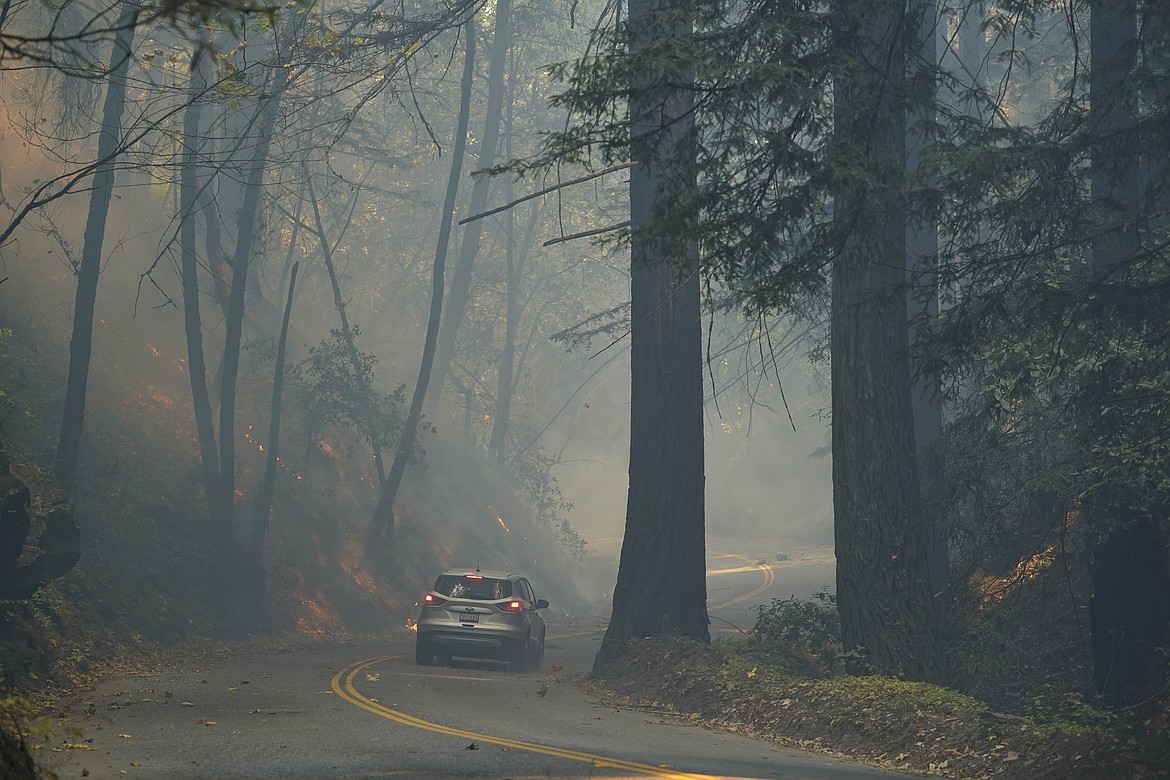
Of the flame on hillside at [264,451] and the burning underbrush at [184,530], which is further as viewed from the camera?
the flame on hillside at [264,451]

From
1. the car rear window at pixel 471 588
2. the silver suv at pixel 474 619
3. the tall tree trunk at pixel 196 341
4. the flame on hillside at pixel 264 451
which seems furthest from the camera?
the flame on hillside at pixel 264 451

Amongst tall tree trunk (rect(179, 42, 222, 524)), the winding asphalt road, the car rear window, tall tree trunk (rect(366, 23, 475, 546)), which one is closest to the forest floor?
the winding asphalt road

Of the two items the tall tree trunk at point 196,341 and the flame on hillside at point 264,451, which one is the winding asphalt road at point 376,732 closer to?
the tall tree trunk at point 196,341

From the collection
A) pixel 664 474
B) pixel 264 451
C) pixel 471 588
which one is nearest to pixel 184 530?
pixel 264 451

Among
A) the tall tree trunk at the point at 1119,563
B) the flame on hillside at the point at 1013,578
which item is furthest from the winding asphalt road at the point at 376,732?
the flame on hillside at the point at 1013,578

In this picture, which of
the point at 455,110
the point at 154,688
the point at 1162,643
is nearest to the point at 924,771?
the point at 1162,643

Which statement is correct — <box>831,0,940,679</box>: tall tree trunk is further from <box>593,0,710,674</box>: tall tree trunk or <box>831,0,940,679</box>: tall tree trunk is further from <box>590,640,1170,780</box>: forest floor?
<box>593,0,710,674</box>: tall tree trunk

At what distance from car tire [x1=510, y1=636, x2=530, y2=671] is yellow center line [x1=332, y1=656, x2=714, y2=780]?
388cm

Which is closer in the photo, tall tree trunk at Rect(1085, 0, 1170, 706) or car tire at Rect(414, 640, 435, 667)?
tall tree trunk at Rect(1085, 0, 1170, 706)

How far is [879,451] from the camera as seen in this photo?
559 inches

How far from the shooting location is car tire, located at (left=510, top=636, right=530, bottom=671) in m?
19.7

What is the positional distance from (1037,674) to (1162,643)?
81.8 inches

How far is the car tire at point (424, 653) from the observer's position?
1964 cm

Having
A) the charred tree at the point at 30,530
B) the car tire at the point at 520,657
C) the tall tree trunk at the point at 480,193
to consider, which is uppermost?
the tall tree trunk at the point at 480,193
